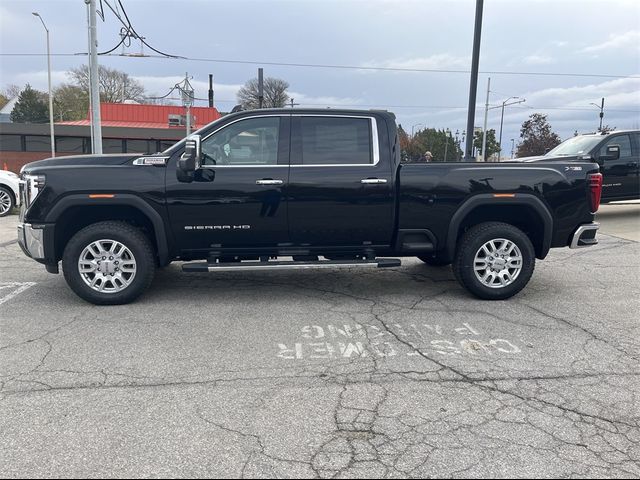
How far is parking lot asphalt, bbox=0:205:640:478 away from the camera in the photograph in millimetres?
2826

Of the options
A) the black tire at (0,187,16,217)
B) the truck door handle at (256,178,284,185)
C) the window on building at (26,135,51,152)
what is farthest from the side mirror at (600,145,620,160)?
the window on building at (26,135,51,152)

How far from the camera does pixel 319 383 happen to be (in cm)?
372

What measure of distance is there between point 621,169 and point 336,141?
903 centimetres

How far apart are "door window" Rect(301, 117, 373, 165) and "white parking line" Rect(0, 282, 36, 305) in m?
3.62

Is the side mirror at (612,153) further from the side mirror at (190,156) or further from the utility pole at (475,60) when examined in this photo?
the side mirror at (190,156)

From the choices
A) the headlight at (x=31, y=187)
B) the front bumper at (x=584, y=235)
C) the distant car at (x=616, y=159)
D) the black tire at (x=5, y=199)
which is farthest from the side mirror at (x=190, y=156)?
the black tire at (x=5, y=199)

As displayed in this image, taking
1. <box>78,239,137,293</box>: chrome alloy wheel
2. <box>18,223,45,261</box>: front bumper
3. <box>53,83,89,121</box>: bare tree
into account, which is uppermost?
<box>53,83,89,121</box>: bare tree

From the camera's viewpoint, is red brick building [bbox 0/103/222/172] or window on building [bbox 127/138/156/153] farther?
window on building [bbox 127/138/156/153]

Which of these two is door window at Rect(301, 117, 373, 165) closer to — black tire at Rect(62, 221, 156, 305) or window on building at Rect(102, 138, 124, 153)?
black tire at Rect(62, 221, 156, 305)

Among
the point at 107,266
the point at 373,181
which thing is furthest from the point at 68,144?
the point at 373,181

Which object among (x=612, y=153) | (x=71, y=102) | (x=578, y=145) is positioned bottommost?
(x=612, y=153)

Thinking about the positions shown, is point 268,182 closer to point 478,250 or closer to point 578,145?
point 478,250

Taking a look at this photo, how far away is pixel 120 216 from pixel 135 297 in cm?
87

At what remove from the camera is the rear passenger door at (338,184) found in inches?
217
